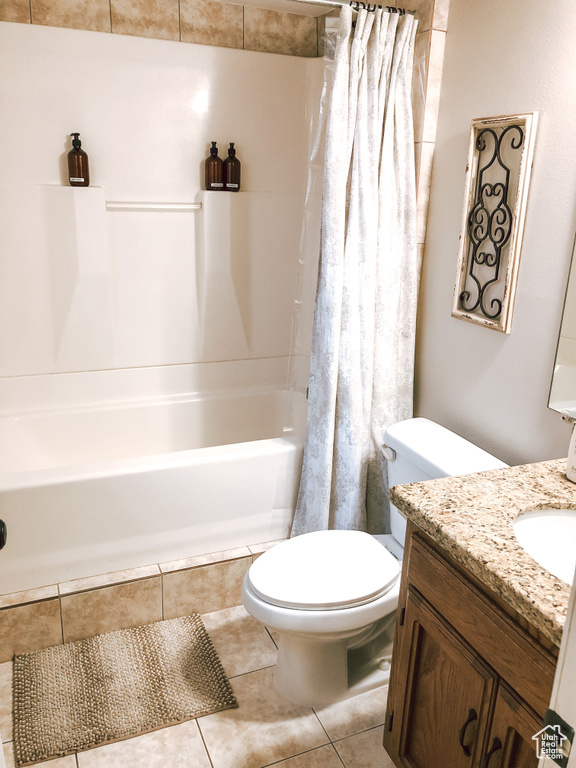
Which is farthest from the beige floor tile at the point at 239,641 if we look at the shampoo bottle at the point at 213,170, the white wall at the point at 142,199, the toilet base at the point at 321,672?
the shampoo bottle at the point at 213,170

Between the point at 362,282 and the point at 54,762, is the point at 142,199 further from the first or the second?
the point at 54,762

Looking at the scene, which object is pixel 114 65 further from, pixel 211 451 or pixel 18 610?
pixel 18 610

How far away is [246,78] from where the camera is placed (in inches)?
110

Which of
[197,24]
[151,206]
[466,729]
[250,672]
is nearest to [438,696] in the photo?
[466,729]

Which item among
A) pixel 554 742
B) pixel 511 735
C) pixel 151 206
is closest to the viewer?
pixel 554 742

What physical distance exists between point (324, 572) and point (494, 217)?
1225 millimetres

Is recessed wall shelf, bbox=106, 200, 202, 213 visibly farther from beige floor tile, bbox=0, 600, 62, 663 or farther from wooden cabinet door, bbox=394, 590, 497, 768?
wooden cabinet door, bbox=394, 590, 497, 768

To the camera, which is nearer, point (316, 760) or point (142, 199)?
point (316, 760)

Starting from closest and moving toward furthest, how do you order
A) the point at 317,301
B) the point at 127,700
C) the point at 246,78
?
the point at 127,700 → the point at 317,301 → the point at 246,78

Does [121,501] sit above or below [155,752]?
above

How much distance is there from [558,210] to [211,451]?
4.53 feet

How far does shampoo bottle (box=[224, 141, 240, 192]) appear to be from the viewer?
2.82m

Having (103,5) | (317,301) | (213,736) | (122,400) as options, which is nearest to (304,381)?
(317,301)

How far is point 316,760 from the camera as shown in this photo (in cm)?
181
